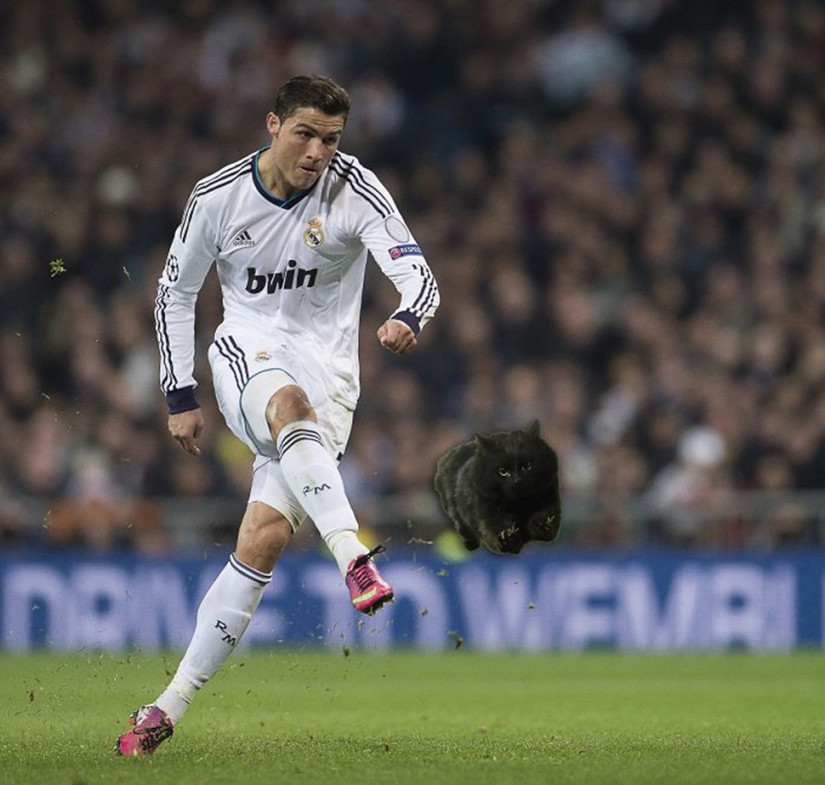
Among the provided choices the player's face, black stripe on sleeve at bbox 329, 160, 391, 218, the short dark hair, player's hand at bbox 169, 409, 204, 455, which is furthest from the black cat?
the short dark hair

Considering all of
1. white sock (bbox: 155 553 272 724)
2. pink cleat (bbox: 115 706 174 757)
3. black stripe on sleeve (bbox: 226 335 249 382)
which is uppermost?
black stripe on sleeve (bbox: 226 335 249 382)

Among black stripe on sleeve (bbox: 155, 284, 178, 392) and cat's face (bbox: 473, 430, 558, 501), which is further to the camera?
black stripe on sleeve (bbox: 155, 284, 178, 392)

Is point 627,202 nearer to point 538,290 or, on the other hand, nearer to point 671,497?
point 538,290

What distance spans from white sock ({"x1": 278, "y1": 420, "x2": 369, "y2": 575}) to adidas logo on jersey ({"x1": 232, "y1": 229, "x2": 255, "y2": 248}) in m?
0.80

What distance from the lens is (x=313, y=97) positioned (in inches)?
268

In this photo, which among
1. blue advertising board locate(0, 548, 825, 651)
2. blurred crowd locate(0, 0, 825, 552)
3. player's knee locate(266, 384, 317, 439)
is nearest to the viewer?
player's knee locate(266, 384, 317, 439)

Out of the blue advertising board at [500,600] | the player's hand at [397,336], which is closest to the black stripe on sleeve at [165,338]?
the player's hand at [397,336]

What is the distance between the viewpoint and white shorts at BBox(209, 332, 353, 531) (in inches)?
271

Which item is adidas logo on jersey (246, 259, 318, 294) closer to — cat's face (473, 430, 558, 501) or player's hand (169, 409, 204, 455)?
player's hand (169, 409, 204, 455)

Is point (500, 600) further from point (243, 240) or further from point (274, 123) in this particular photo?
point (274, 123)

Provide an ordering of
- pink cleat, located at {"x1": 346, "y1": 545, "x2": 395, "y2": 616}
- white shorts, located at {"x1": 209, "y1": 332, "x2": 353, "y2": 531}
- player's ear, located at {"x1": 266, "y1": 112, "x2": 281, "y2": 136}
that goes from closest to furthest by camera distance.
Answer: pink cleat, located at {"x1": 346, "y1": 545, "x2": 395, "y2": 616} < white shorts, located at {"x1": 209, "y1": 332, "x2": 353, "y2": 531} < player's ear, located at {"x1": 266, "y1": 112, "x2": 281, "y2": 136}

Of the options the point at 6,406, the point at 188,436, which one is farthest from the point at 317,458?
the point at 6,406

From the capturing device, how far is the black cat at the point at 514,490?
7.08m

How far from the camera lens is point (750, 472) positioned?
14047 mm
